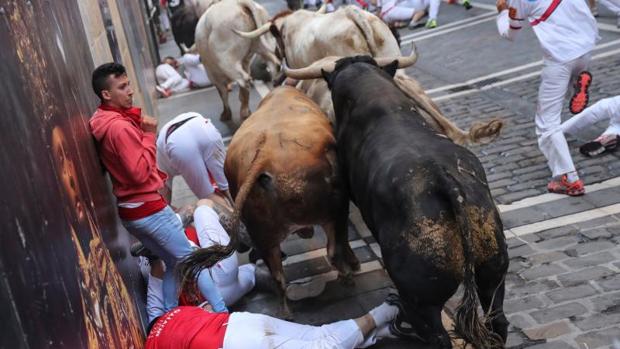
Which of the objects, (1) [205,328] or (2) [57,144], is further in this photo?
(1) [205,328]

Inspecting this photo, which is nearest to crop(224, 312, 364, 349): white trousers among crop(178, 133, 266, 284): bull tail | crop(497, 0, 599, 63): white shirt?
crop(178, 133, 266, 284): bull tail

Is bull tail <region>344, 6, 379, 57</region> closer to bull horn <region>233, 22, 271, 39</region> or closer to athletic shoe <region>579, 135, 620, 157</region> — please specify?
athletic shoe <region>579, 135, 620, 157</region>

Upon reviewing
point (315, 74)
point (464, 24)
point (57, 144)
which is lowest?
point (464, 24)

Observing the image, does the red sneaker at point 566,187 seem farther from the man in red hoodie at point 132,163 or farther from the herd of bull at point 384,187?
the man in red hoodie at point 132,163

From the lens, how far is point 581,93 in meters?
6.69

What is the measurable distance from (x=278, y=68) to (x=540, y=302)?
7046 mm

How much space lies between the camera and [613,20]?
40.3 feet

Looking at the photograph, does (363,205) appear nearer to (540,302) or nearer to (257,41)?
(540,302)

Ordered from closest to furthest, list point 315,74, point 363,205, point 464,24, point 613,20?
point 363,205, point 315,74, point 613,20, point 464,24

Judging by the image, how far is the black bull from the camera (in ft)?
11.8

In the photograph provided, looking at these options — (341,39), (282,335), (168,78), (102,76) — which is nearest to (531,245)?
(282,335)

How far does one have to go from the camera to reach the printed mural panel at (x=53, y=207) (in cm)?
248

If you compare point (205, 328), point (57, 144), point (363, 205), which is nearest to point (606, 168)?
point (363, 205)

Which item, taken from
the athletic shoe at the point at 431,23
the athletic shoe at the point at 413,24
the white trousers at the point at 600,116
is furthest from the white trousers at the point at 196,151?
the athletic shoe at the point at 413,24
